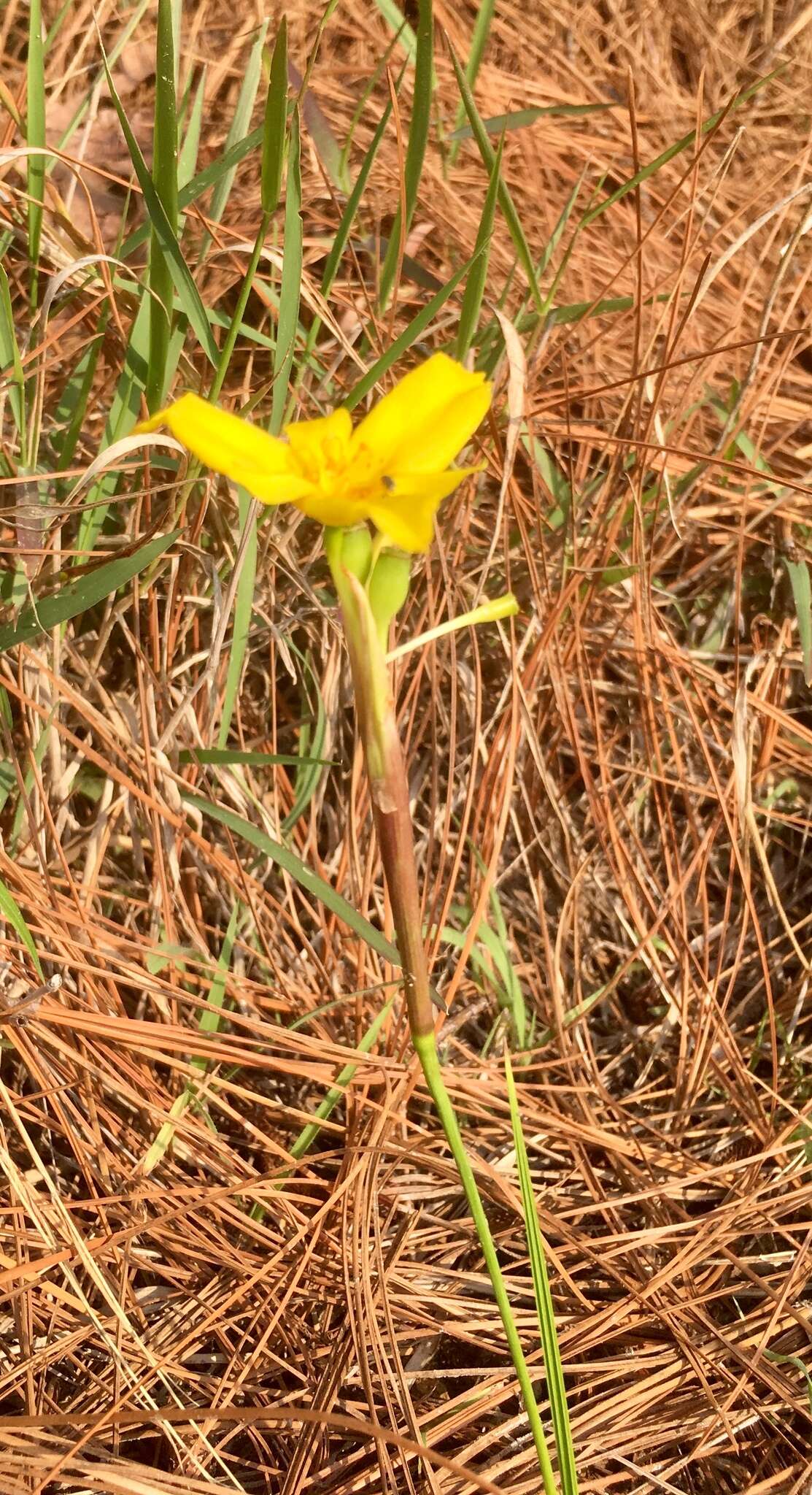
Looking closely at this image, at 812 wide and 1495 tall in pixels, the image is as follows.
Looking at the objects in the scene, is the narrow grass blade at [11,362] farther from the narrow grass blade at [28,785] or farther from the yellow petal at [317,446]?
the yellow petal at [317,446]

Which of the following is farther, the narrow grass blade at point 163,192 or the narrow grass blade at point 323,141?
the narrow grass blade at point 323,141

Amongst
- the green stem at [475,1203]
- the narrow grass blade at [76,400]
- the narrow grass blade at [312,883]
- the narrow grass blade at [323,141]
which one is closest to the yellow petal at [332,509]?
the green stem at [475,1203]

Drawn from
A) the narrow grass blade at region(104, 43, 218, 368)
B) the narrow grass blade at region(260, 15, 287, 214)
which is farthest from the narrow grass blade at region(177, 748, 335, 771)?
the narrow grass blade at region(260, 15, 287, 214)

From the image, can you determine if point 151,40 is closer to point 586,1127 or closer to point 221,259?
point 221,259

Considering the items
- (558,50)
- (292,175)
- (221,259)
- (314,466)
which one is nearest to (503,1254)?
(314,466)

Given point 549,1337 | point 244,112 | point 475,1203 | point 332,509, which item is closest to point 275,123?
point 244,112

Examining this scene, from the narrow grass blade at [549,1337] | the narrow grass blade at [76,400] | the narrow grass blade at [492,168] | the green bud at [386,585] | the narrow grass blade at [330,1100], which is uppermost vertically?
the narrow grass blade at [492,168]

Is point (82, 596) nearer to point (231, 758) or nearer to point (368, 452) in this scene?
point (231, 758)
